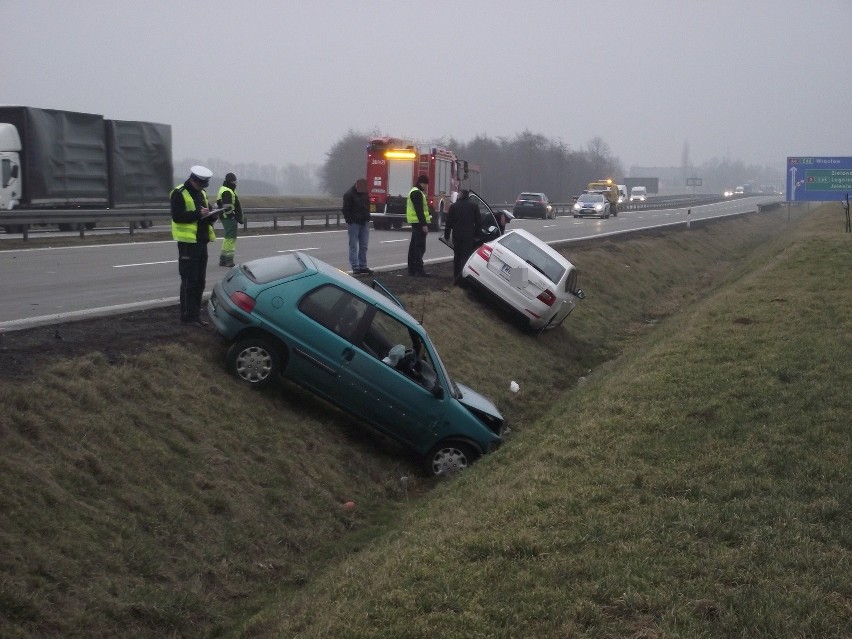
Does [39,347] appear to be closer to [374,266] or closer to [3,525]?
[3,525]

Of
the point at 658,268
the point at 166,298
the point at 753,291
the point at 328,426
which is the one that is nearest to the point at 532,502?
the point at 328,426

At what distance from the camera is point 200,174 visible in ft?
34.3

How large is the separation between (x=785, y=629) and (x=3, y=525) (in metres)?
4.27

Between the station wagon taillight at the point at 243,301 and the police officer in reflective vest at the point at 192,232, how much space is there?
98cm

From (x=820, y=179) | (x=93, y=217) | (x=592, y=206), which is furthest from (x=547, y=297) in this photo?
(x=592, y=206)

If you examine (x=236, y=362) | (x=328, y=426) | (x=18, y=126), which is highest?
(x=18, y=126)

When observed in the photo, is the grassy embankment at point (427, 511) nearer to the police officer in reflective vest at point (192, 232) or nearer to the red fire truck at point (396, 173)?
the police officer in reflective vest at point (192, 232)

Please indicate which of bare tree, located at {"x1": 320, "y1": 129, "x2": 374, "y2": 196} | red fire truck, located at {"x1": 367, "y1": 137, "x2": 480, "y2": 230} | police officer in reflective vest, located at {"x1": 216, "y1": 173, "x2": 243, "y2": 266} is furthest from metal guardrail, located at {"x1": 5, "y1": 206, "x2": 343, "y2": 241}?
bare tree, located at {"x1": 320, "y1": 129, "x2": 374, "y2": 196}

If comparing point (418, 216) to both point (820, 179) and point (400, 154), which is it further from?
point (820, 179)

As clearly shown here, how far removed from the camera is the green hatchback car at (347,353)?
31.0 ft

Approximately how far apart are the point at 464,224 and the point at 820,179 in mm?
31195

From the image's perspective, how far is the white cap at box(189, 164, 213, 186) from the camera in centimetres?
1044

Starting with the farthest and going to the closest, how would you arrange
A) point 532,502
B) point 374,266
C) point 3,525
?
point 374,266, point 532,502, point 3,525

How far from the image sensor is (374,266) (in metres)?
20.2
